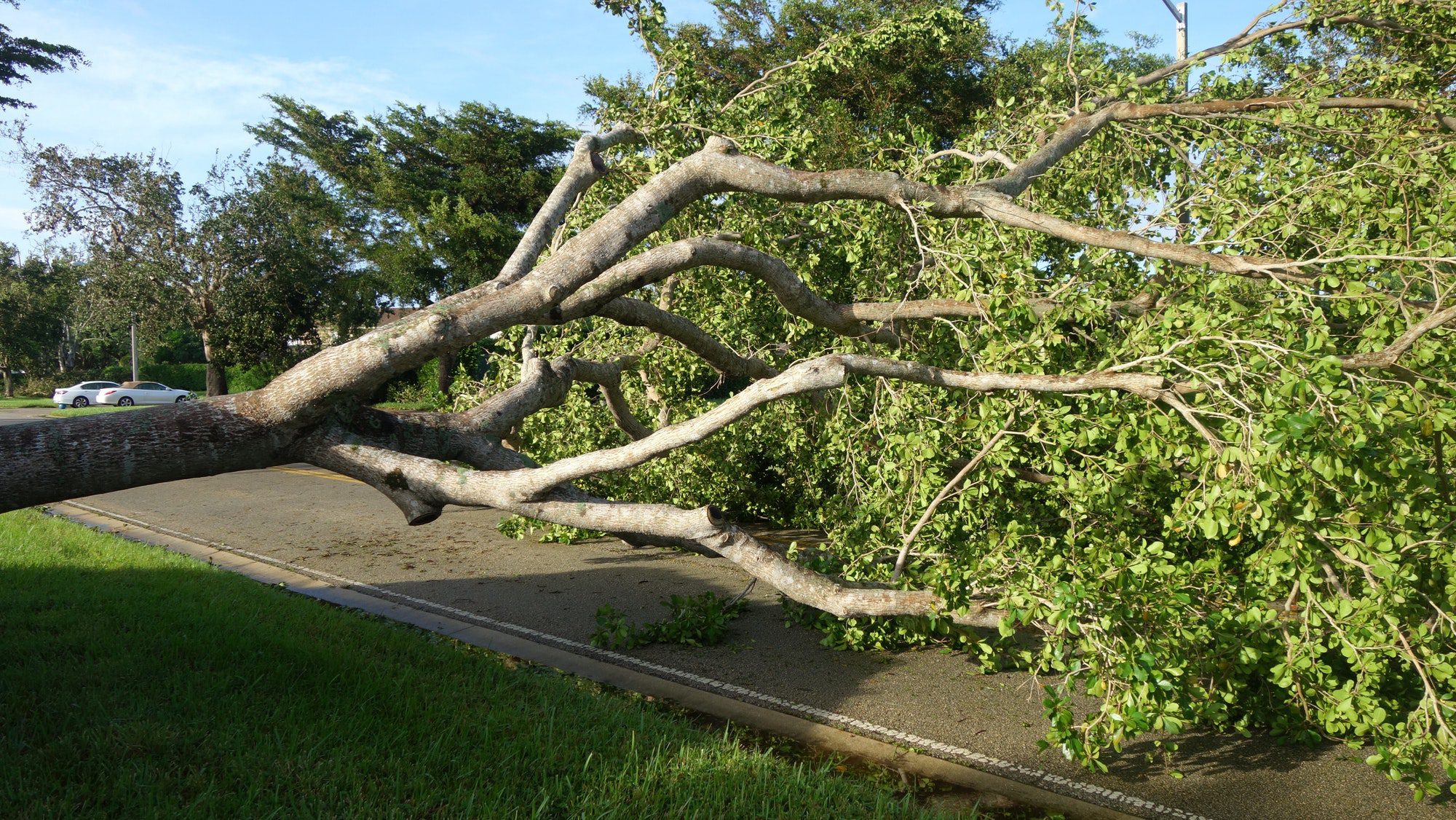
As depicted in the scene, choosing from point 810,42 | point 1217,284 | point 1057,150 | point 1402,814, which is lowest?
point 1402,814

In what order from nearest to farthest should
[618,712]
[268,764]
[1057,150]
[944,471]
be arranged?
1. [268,764]
2. [618,712]
3. [944,471]
4. [1057,150]

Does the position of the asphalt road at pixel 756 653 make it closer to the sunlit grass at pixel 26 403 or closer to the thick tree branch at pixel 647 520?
the thick tree branch at pixel 647 520

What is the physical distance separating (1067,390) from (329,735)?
3868 mm

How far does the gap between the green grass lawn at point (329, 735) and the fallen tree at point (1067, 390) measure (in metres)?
0.99

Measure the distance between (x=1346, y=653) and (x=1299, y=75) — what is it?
5.49 m

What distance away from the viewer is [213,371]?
27.4 meters

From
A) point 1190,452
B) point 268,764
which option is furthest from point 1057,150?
point 268,764

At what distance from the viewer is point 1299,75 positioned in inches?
299

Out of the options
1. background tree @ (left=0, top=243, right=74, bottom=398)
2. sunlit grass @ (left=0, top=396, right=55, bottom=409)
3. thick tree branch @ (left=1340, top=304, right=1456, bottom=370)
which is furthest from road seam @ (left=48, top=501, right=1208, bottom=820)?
background tree @ (left=0, top=243, right=74, bottom=398)

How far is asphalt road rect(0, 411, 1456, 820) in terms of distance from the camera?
15.1 feet

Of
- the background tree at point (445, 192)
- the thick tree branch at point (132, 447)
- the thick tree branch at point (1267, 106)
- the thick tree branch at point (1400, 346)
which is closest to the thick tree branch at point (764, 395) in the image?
the thick tree branch at point (1400, 346)

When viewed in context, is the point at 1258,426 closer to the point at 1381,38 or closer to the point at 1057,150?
the point at 1057,150

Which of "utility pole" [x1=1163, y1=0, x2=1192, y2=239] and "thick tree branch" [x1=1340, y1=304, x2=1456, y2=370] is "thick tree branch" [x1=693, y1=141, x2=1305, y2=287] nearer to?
"thick tree branch" [x1=1340, y1=304, x2=1456, y2=370]

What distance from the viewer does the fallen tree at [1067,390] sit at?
4.03m
